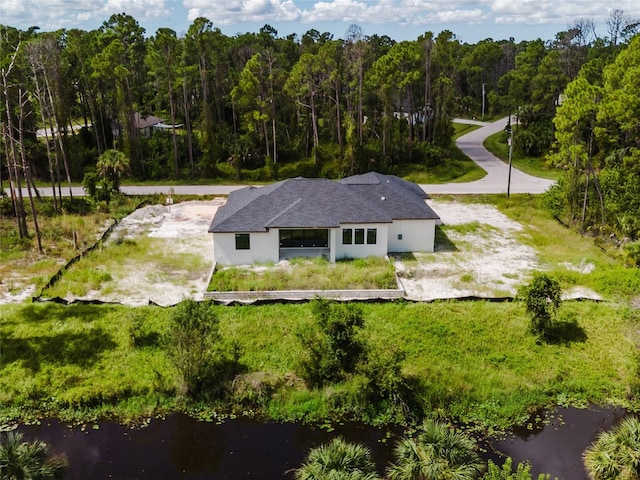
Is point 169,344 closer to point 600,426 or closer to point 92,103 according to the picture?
point 600,426

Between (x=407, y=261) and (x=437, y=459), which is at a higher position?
(x=437, y=459)

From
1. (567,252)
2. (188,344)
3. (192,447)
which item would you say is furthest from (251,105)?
(192,447)

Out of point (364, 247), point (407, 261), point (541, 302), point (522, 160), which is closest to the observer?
point (541, 302)

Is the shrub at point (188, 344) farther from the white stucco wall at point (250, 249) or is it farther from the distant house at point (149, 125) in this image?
the distant house at point (149, 125)

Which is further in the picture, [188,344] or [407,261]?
[407,261]

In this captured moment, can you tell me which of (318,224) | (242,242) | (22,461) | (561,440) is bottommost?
(561,440)

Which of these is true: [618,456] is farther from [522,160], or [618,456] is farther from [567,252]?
[522,160]

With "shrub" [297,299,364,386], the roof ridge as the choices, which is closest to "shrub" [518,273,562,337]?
"shrub" [297,299,364,386]

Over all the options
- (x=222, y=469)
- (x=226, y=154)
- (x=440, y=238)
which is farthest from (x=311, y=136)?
(x=222, y=469)
